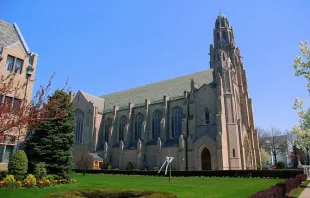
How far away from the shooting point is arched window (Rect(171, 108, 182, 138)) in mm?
44125

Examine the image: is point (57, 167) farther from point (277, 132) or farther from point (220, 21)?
point (277, 132)

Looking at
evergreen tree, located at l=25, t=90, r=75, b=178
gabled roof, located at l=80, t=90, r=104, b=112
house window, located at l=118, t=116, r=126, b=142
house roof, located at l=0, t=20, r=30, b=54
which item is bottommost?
evergreen tree, located at l=25, t=90, r=75, b=178

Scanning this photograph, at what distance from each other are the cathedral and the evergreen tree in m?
8.65

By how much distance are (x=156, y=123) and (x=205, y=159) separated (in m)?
13.0

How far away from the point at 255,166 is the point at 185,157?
1278 cm

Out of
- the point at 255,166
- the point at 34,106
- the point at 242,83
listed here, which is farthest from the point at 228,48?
the point at 34,106

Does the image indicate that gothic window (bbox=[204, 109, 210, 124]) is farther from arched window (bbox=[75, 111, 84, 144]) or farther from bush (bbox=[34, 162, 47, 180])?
arched window (bbox=[75, 111, 84, 144])

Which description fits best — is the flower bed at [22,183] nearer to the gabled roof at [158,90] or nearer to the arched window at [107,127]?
the gabled roof at [158,90]

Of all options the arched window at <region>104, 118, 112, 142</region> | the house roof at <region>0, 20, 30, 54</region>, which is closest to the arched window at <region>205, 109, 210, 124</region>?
the arched window at <region>104, 118, 112, 142</region>

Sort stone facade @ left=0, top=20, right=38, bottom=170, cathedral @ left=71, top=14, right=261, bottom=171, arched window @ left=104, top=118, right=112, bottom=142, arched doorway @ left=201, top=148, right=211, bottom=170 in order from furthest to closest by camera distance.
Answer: arched window @ left=104, top=118, right=112, bottom=142 < cathedral @ left=71, top=14, right=261, bottom=171 < arched doorway @ left=201, top=148, right=211, bottom=170 < stone facade @ left=0, top=20, right=38, bottom=170

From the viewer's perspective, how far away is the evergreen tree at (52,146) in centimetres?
2059

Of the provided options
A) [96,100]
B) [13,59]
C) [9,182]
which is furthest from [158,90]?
[9,182]

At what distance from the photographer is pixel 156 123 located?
47438mm

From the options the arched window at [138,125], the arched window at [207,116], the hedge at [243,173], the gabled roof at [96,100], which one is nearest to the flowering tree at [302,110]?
the hedge at [243,173]
